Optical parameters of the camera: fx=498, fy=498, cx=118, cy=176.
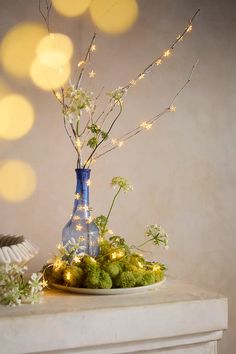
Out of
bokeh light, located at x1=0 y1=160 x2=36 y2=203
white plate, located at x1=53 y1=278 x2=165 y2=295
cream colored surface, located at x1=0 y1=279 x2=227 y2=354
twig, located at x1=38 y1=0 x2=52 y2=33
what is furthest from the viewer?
twig, located at x1=38 y1=0 x2=52 y2=33

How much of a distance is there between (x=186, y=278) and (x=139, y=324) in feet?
2.64

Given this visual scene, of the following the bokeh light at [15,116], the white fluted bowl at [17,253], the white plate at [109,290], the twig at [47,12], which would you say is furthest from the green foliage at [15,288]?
the twig at [47,12]

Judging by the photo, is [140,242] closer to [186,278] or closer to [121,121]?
[186,278]

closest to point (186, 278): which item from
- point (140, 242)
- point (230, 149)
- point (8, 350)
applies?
point (140, 242)

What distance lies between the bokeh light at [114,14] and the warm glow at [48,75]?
23 cm

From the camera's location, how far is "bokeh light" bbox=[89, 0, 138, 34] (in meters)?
1.95

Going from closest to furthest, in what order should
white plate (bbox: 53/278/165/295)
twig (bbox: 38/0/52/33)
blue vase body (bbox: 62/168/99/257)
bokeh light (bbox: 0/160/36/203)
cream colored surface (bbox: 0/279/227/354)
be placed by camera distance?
cream colored surface (bbox: 0/279/227/354) → white plate (bbox: 53/278/165/295) → blue vase body (bbox: 62/168/99/257) → bokeh light (bbox: 0/160/36/203) → twig (bbox: 38/0/52/33)

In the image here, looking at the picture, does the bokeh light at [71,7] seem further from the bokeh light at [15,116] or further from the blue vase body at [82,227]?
the blue vase body at [82,227]

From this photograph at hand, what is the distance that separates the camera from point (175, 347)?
4.35ft

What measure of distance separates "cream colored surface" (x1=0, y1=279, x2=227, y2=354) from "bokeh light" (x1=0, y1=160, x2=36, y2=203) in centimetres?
49

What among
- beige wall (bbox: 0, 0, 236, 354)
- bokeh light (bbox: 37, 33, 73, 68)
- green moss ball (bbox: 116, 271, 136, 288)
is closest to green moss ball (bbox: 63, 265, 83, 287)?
green moss ball (bbox: 116, 271, 136, 288)

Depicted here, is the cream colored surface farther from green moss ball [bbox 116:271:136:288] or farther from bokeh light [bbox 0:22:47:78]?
bokeh light [bbox 0:22:47:78]

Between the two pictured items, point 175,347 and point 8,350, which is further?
point 175,347

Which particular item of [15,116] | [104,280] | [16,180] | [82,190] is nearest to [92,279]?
[104,280]
